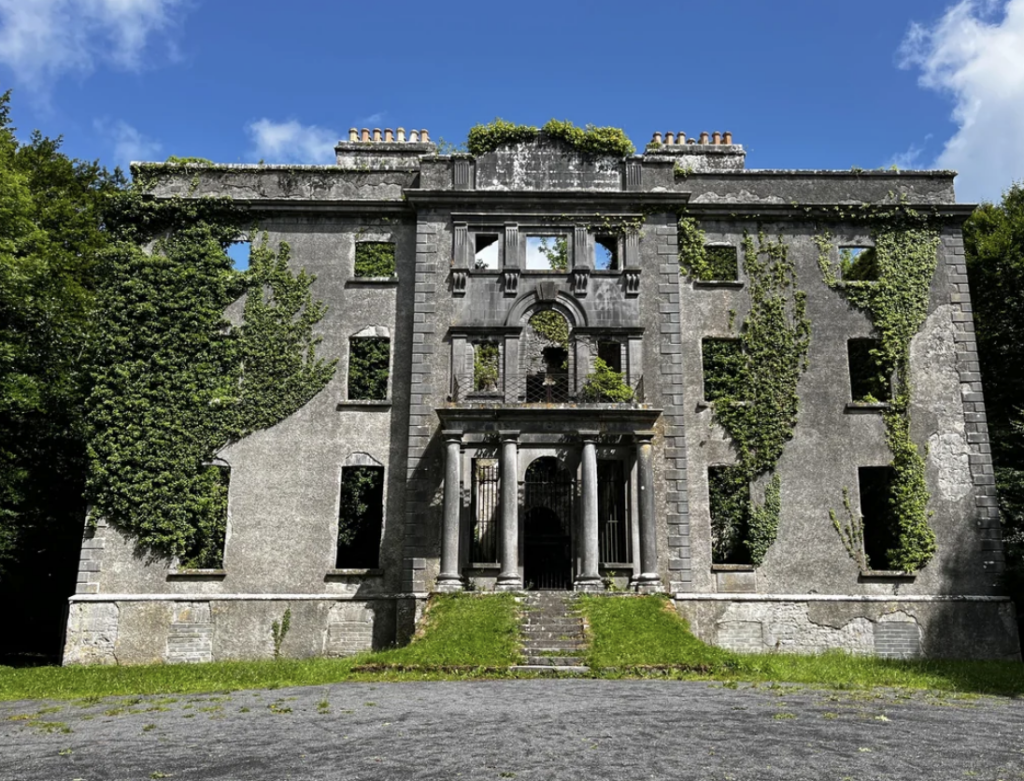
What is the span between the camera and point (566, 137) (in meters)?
22.9

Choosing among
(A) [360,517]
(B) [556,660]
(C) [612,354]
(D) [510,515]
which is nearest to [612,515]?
(D) [510,515]

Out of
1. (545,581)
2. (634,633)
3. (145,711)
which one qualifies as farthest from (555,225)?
(145,711)

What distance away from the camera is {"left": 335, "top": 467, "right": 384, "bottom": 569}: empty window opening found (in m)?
22.1

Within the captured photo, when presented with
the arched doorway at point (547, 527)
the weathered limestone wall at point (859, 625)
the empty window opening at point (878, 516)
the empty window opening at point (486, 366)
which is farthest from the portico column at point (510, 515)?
the empty window opening at point (878, 516)

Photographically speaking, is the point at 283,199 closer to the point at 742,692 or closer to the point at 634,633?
the point at 634,633

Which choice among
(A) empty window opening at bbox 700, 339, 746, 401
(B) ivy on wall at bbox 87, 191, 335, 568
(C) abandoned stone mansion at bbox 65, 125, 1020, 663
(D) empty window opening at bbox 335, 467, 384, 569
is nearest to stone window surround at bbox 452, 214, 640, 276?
(C) abandoned stone mansion at bbox 65, 125, 1020, 663

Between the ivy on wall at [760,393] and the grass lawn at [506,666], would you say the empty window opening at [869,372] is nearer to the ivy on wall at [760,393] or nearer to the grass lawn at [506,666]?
the ivy on wall at [760,393]

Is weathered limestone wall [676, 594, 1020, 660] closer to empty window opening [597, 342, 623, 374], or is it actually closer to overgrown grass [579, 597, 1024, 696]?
overgrown grass [579, 597, 1024, 696]

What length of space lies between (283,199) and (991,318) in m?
20.6

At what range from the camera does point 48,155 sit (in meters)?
28.3

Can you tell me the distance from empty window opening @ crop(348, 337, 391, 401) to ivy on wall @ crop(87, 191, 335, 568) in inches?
33.4

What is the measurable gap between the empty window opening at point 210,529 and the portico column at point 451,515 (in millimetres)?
5689

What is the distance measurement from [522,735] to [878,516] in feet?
51.7

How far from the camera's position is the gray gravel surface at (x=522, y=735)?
25.3 feet
